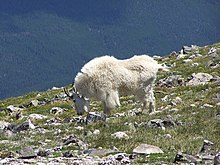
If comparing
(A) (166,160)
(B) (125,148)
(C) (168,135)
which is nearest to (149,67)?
(C) (168,135)

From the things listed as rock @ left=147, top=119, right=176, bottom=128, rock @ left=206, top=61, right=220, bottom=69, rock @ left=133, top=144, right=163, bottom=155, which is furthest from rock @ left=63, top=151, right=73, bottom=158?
rock @ left=206, top=61, right=220, bottom=69

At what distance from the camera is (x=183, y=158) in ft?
37.4

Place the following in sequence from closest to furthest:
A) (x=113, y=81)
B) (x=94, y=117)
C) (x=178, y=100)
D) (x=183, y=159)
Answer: (x=183, y=159) → (x=94, y=117) → (x=178, y=100) → (x=113, y=81)

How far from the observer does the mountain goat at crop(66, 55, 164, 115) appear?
75.7ft

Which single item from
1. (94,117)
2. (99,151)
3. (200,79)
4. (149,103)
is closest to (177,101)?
(149,103)

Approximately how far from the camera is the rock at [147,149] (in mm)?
12789

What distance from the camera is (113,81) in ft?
76.1

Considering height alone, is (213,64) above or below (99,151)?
above

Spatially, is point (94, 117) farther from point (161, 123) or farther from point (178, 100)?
point (178, 100)

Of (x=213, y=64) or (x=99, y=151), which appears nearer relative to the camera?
(x=99, y=151)

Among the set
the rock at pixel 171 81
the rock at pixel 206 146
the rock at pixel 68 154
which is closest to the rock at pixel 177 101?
the rock at pixel 171 81

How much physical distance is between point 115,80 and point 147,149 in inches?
412

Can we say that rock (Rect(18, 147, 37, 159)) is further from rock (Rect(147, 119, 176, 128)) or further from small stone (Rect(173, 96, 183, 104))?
small stone (Rect(173, 96, 183, 104))

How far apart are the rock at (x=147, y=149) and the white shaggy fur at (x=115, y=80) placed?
389 inches
